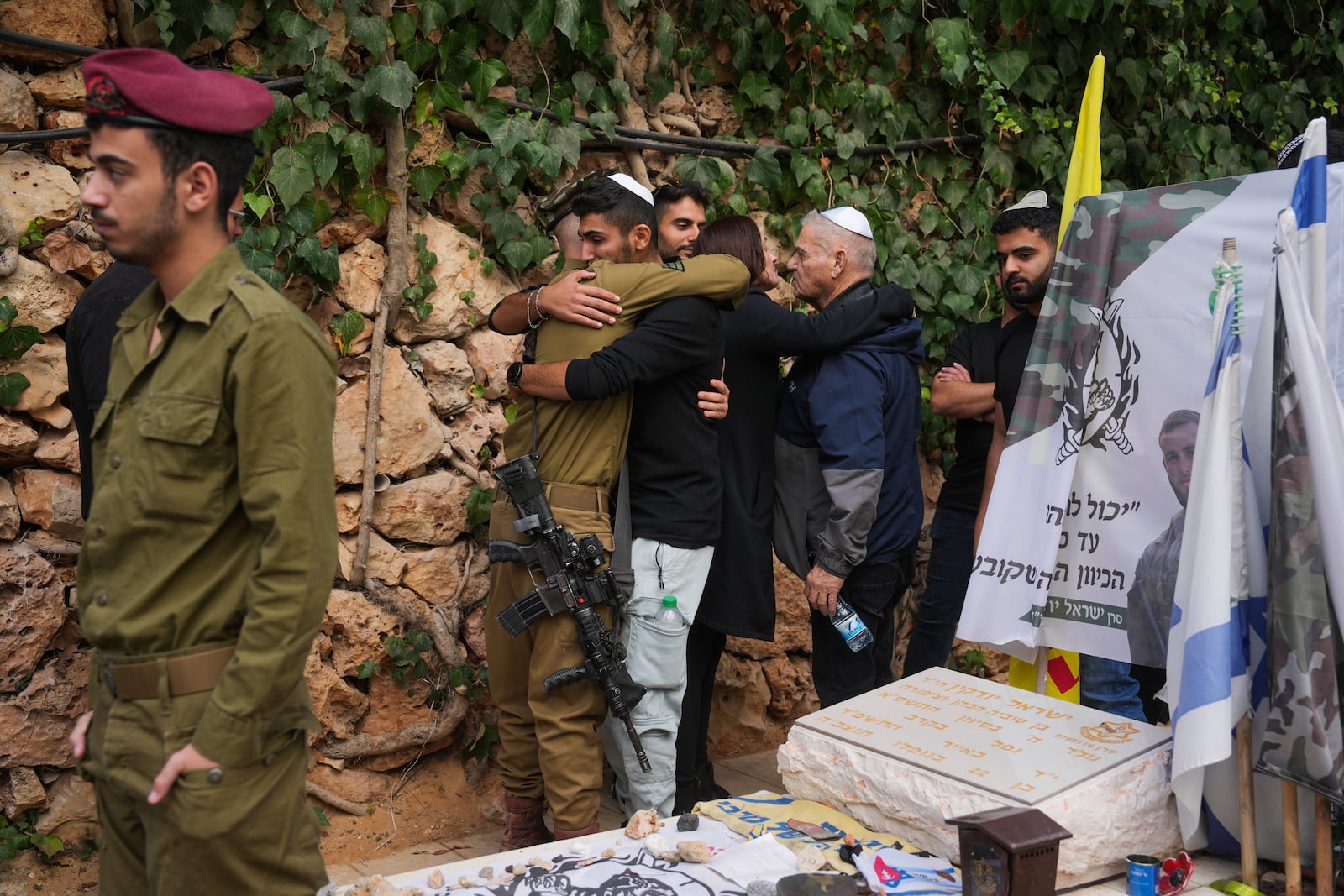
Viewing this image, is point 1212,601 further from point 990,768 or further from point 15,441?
point 15,441

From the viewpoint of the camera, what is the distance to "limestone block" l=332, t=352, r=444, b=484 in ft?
12.4

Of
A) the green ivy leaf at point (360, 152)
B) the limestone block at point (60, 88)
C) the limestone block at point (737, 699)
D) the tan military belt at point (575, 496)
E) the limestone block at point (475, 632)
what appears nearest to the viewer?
the tan military belt at point (575, 496)

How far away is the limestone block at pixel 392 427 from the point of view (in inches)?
149

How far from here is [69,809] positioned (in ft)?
10.8

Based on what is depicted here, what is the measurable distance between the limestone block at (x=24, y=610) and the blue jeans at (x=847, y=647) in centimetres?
233

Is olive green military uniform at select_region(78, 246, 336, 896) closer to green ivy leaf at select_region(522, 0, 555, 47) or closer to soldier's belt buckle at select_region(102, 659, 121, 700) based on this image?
soldier's belt buckle at select_region(102, 659, 121, 700)

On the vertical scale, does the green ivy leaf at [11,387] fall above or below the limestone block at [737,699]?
above

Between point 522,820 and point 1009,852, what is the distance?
163 cm

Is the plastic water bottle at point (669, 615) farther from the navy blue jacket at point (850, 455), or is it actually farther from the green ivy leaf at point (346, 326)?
the green ivy leaf at point (346, 326)

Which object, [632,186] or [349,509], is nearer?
[632,186]

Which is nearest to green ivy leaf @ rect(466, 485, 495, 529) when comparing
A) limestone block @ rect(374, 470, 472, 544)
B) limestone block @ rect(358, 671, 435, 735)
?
limestone block @ rect(374, 470, 472, 544)

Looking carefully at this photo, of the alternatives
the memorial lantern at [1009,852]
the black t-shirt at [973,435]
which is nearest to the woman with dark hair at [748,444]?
the black t-shirt at [973,435]

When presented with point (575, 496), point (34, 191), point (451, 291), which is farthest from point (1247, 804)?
point (34, 191)

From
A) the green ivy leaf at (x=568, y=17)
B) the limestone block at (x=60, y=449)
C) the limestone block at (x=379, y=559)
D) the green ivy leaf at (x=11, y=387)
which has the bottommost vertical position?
the limestone block at (x=379, y=559)
